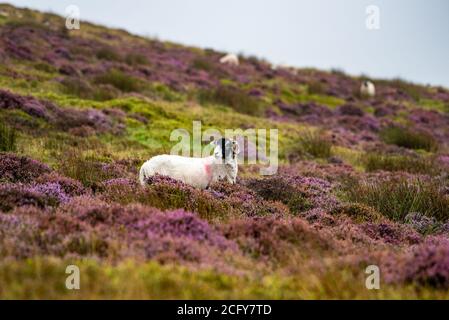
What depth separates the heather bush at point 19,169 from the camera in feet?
28.7

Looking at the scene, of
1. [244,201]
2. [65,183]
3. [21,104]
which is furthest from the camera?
[21,104]

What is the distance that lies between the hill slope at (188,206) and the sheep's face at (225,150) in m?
0.53

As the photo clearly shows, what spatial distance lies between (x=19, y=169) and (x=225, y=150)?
3.70m

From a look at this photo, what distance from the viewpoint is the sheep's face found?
9.12 metres

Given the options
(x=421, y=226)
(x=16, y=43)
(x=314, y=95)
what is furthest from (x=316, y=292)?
(x=314, y=95)

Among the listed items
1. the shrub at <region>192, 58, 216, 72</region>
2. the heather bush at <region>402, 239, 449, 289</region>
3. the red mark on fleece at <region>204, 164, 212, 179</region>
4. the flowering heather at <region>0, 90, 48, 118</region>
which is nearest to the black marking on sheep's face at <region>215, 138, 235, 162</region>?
the red mark on fleece at <region>204, 164, 212, 179</region>

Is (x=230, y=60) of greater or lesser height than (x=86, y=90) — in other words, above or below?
above

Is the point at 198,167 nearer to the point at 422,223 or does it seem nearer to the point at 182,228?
the point at 182,228

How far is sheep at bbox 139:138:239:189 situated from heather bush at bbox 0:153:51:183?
6.33 ft

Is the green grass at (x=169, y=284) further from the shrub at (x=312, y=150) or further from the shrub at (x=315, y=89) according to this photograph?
the shrub at (x=315, y=89)

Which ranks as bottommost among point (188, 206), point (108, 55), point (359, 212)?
point (359, 212)

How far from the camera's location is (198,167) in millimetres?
9094

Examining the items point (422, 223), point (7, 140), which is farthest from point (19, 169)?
point (422, 223)
